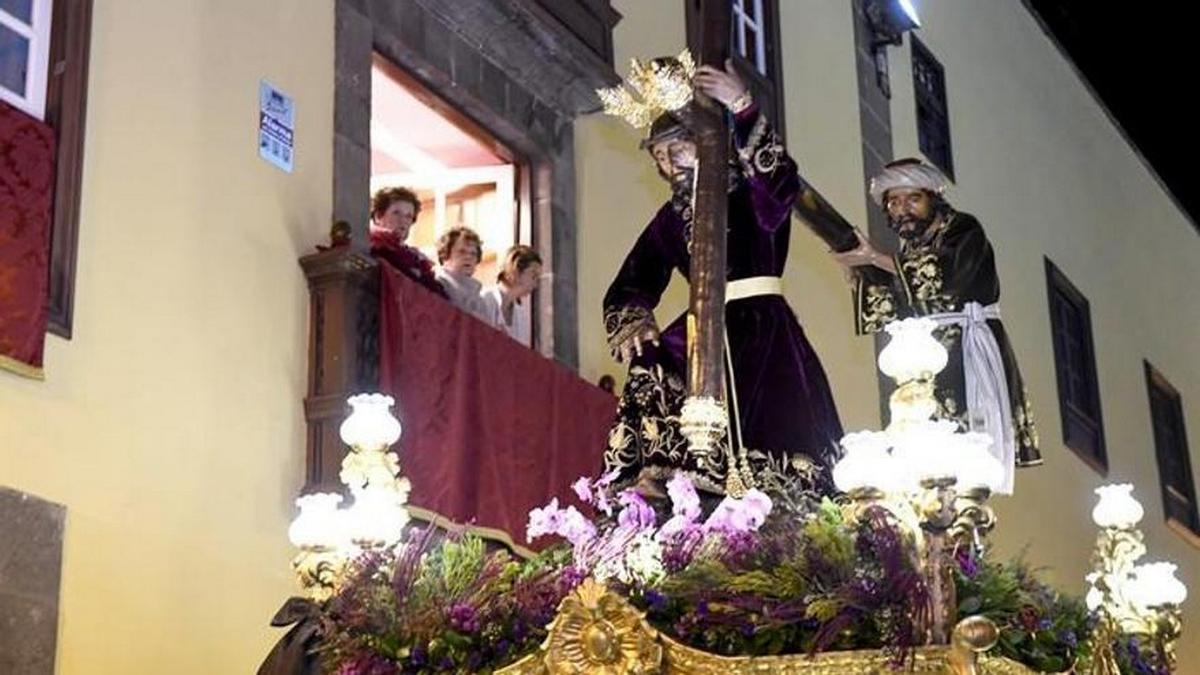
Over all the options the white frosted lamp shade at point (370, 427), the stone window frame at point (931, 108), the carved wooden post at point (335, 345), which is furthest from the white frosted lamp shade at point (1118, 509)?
the stone window frame at point (931, 108)

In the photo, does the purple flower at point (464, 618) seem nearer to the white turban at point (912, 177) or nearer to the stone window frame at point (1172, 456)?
the white turban at point (912, 177)

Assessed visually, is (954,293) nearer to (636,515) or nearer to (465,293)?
(636,515)

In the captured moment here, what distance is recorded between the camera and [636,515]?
528cm

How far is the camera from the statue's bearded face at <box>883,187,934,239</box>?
21.8ft

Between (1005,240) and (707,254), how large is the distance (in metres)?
8.39

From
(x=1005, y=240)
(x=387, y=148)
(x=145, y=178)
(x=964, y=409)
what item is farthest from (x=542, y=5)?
(x=1005, y=240)

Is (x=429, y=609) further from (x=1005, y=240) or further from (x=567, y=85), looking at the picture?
(x=1005, y=240)

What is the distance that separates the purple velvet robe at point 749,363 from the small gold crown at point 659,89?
0.21 metres

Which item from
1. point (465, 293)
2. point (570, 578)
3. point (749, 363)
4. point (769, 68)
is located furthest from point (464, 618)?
point (769, 68)

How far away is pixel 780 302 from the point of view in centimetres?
616

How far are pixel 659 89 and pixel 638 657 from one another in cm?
203

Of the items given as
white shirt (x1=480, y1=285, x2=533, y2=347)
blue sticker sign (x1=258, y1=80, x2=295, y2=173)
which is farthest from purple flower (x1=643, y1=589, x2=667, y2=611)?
white shirt (x1=480, y1=285, x2=533, y2=347)

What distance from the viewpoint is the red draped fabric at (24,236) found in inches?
230

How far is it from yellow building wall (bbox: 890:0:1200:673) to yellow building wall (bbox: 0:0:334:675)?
6.10m
